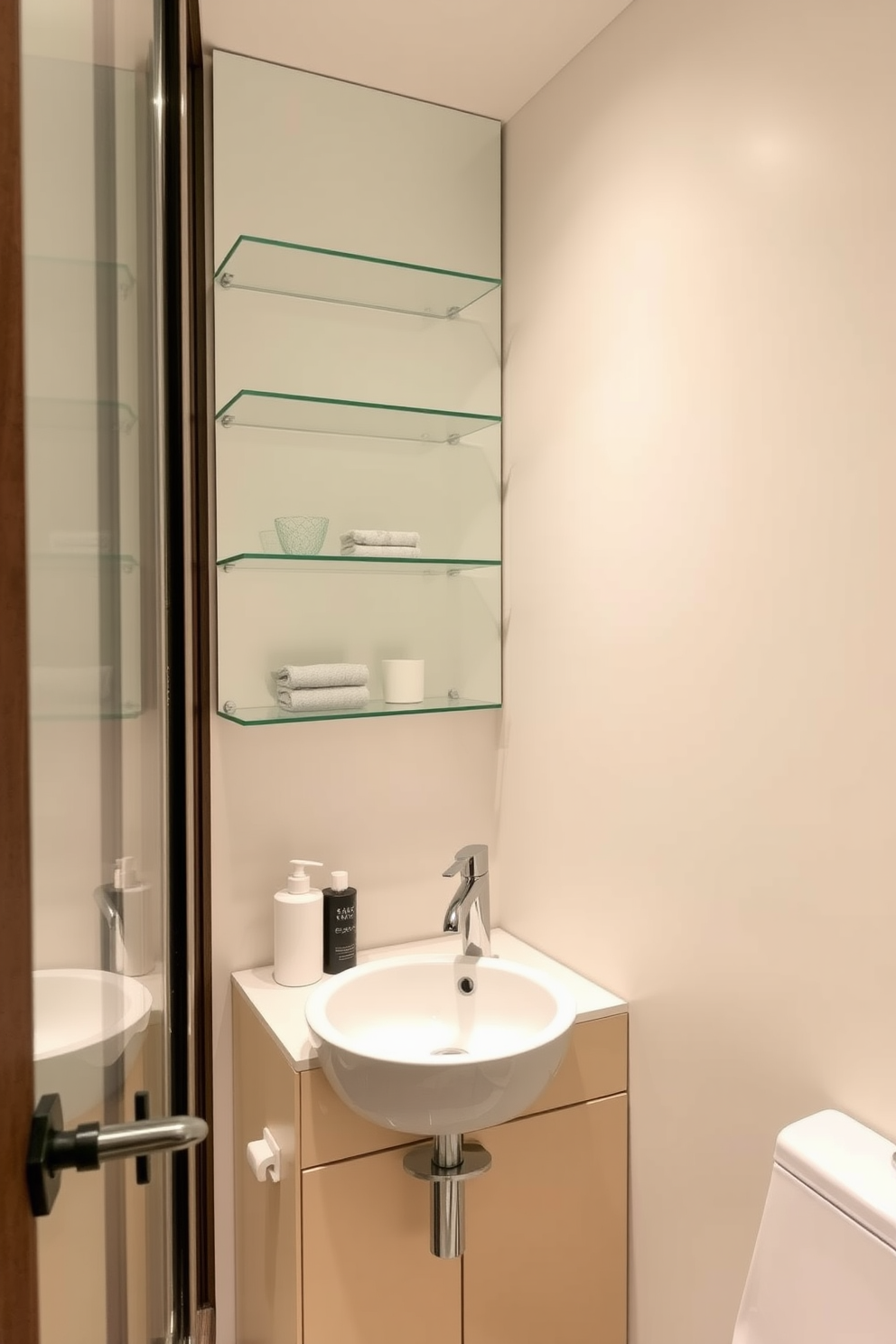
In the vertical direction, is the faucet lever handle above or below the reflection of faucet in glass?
below

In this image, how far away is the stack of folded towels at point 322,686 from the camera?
1756 millimetres

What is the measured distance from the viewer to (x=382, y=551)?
184 centimetres

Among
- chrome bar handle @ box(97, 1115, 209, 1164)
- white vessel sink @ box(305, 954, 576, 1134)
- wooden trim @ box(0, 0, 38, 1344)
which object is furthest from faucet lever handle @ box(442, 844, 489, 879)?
wooden trim @ box(0, 0, 38, 1344)

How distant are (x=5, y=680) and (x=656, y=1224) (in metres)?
1.61

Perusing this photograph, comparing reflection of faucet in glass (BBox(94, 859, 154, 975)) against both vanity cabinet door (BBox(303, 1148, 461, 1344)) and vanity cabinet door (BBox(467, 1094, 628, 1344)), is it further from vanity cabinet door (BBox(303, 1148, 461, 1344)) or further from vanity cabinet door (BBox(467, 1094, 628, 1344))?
vanity cabinet door (BBox(467, 1094, 628, 1344))

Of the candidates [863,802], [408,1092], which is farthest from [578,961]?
[863,802]

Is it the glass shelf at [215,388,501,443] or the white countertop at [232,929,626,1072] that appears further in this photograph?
the glass shelf at [215,388,501,443]

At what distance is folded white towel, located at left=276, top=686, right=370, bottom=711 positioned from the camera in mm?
1754

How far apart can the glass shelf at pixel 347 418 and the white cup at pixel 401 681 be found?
47 centimetres

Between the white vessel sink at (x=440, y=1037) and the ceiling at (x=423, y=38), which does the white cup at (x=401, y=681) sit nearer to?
the white vessel sink at (x=440, y=1037)

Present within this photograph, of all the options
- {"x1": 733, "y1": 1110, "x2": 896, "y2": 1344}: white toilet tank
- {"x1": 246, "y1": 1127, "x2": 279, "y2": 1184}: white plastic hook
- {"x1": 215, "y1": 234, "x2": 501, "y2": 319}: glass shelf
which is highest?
{"x1": 215, "y1": 234, "x2": 501, "y2": 319}: glass shelf

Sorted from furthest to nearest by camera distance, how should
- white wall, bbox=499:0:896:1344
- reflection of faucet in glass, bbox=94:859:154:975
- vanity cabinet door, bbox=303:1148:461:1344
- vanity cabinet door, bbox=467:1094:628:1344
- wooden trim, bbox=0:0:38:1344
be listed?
vanity cabinet door, bbox=467:1094:628:1344
vanity cabinet door, bbox=303:1148:461:1344
white wall, bbox=499:0:896:1344
reflection of faucet in glass, bbox=94:859:154:975
wooden trim, bbox=0:0:38:1344

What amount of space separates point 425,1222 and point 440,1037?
289 mm

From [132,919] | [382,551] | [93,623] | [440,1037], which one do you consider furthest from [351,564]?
[93,623]
